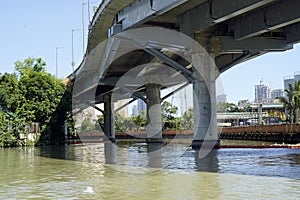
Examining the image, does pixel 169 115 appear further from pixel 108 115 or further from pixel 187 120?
pixel 108 115

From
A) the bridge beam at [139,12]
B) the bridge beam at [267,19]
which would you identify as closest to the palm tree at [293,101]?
the bridge beam at [267,19]

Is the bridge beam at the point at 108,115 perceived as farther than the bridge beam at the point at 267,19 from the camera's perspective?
Yes

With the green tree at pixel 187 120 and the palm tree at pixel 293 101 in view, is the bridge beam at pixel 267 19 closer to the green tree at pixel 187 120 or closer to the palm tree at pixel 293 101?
the palm tree at pixel 293 101

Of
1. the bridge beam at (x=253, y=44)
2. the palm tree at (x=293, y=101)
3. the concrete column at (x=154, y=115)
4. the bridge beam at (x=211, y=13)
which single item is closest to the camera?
the bridge beam at (x=211, y=13)

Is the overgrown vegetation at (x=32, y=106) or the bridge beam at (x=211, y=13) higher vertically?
the bridge beam at (x=211, y=13)

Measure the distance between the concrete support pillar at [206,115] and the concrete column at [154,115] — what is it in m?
23.0

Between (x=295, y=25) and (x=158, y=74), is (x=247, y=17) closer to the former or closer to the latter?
(x=295, y=25)

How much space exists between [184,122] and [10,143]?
184 feet

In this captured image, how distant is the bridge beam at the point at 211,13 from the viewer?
→ 24.2m

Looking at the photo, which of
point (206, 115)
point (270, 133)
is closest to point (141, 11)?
point (206, 115)

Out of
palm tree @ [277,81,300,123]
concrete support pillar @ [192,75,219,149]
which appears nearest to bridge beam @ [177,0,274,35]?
concrete support pillar @ [192,75,219,149]

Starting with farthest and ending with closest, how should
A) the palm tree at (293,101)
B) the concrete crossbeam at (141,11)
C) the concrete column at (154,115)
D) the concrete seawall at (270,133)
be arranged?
the palm tree at (293,101) → the concrete column at (154,115) → the concrete seawall at (270,133) → the concrete crossbeam at (141,11)

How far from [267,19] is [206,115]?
296 inches

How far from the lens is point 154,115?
5528cm
